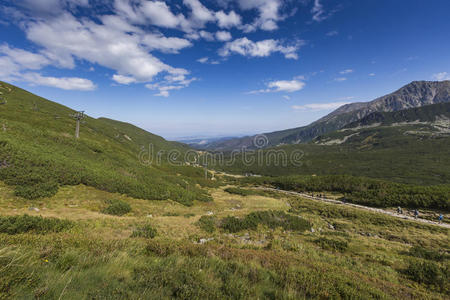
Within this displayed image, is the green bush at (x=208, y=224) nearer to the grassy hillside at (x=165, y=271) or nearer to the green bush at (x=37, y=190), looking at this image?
the grassy hillside at (x=165, y=271)

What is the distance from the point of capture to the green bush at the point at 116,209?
46.3 ft

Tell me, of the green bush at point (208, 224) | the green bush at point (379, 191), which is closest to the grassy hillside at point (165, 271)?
the green bush at point (208, 224)

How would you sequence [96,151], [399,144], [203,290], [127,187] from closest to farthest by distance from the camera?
[203,290], [127,187], [96,151], [399,144]

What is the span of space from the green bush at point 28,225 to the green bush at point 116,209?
542cm

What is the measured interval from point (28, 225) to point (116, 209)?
22.8 ft

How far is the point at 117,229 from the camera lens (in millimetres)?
10227

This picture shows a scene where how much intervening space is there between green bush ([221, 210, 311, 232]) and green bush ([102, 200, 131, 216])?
8.25 meters

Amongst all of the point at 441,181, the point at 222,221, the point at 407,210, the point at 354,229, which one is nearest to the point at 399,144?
the point at 441,181

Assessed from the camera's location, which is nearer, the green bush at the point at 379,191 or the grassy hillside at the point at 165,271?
the grassy hillside at the point at 165,271

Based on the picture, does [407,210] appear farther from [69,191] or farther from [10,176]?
[10,176]

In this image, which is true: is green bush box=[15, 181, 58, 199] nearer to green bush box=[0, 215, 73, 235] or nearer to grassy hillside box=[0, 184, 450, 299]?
grassy hillside box=[0, 184, 450, 299]

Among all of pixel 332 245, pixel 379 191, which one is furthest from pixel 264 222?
pixel 379 191

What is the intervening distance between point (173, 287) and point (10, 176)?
59.4ft

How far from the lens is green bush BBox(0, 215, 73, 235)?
288 inches
